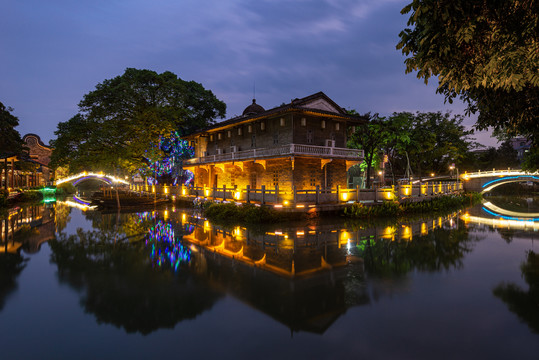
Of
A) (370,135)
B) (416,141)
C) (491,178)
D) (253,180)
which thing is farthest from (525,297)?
(491,178)

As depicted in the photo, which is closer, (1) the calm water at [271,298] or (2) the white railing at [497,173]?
(1) the calm water at [271,298]

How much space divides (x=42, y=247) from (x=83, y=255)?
118 inches

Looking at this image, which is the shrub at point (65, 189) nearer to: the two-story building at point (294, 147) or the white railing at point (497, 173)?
the two-story building at point (294, 147)

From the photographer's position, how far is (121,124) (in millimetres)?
31750

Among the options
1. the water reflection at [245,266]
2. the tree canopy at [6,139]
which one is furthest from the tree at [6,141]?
the water reflection at [245,266]

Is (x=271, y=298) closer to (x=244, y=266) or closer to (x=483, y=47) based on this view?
(x=244, y=266)

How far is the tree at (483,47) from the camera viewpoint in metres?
6.48

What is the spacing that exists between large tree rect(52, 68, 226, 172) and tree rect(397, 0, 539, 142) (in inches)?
1103

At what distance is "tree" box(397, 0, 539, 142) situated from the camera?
21.3ft

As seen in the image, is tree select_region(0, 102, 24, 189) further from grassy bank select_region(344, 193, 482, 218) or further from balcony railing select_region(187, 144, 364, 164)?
grassy bank select_region(344, 193, 482, 218)

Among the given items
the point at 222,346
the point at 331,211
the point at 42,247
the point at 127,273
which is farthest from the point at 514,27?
the point at 42,247

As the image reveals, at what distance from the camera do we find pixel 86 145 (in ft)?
103

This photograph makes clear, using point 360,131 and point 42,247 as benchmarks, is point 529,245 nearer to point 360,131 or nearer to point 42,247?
point 42,247

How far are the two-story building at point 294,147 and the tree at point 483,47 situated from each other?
44.4 feet
